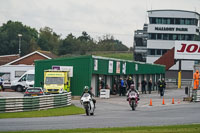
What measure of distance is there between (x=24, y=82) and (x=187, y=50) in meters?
24.4

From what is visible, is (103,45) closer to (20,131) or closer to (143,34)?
(143,34)

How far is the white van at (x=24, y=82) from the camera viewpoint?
171ft

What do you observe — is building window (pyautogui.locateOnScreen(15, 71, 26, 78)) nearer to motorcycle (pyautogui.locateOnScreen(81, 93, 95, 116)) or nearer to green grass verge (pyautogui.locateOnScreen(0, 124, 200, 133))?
motorcycle (pyautogui.locateOnScreen(81, 93, 95, 116))

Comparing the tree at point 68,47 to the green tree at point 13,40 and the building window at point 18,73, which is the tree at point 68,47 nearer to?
the green tree at point 13,40

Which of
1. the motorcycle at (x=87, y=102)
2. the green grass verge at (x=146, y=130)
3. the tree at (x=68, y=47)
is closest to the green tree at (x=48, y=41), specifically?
the tree at (x=68, y=47)

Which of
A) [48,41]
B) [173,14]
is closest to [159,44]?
[173,14]

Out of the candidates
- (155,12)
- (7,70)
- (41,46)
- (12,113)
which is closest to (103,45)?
(41,46)

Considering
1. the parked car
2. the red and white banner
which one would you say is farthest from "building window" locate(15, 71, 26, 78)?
the red and white banner

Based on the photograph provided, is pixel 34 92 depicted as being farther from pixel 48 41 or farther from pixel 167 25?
pixel 48 41

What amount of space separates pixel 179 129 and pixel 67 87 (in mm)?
24886

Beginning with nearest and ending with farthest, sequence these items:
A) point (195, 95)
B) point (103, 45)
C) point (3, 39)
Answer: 1. point (195, 95)
2. point (3, 39)
3. point (103, 45)

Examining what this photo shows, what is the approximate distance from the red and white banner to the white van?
23026mm

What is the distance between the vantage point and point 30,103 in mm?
28891

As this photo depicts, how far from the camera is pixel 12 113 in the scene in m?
27.2
